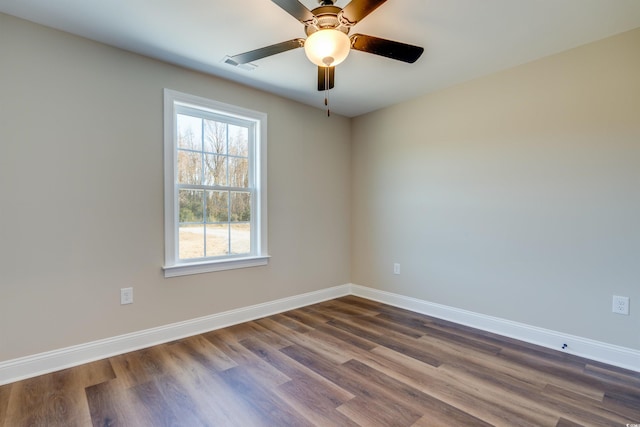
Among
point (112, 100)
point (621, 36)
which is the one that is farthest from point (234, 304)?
point (621, 36)

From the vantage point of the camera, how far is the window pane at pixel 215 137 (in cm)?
303

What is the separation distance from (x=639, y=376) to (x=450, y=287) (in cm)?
144

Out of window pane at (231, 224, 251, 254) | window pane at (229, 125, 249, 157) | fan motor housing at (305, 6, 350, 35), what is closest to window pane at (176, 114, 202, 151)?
window pane at (229, 125, 249, 157)

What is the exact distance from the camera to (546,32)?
88.3 inches

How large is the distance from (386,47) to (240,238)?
2.28m

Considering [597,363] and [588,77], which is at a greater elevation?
[588,77]

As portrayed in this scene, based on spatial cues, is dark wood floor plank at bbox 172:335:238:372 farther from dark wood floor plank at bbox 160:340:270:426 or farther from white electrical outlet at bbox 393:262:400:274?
white electrical outlet at bbox 393:262:400:274

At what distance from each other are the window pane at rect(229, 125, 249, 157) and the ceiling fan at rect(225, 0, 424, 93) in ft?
4.70

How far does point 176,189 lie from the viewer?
9.09ft

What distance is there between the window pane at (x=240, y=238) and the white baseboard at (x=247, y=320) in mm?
610

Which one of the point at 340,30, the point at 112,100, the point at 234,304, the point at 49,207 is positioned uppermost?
the point at 340,30

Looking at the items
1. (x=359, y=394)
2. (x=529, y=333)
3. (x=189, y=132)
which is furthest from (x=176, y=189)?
(x=529, y=333)

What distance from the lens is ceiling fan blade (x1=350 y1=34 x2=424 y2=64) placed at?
5.80ft

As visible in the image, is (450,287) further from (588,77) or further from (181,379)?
(181,379)
